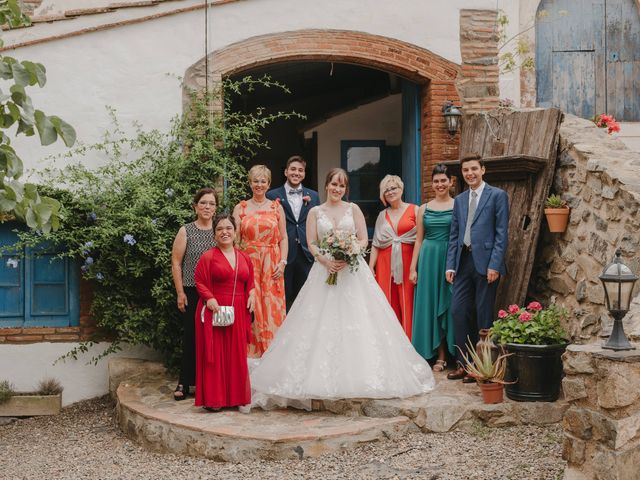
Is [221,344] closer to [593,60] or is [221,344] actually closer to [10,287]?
[10,287]

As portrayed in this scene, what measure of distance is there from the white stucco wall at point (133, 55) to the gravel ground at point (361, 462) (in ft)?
9.88

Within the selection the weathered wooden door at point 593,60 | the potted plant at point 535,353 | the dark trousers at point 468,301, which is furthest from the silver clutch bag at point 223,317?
the weathered wooden door at point 593,60

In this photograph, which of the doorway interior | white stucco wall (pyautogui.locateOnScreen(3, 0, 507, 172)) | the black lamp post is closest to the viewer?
the black lamp post

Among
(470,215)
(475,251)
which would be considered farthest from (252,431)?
(470,215)

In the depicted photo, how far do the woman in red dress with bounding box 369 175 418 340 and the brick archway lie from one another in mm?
1463

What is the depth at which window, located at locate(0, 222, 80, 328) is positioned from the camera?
7797mm

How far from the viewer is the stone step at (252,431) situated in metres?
5.38

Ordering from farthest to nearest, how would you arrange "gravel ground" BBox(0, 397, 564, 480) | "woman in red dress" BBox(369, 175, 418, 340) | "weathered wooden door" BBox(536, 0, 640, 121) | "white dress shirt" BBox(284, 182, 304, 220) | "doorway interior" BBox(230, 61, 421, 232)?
"weathered wooden door" BBox(536, 0, 640, 121) < "doorway interior" BBox(230, 61, 421, 232) < "white dress shirt" BBox(284, 182, 304, 220) < "woman in red dress" BBox(369, 175, 418, 340) < "gravel ground" BBox(0, 397, 564, 480)

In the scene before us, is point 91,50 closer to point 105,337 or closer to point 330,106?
point 105,337

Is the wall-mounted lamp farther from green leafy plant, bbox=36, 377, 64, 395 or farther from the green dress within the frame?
green leafy plant, bbox=36, 377, 64, 395

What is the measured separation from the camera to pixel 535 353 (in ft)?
18.9

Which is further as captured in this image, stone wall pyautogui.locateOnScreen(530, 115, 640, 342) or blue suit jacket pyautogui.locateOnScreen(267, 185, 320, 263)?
blue suit jacket pyautogui.locateOnScreen(267, 185, 320, 263)

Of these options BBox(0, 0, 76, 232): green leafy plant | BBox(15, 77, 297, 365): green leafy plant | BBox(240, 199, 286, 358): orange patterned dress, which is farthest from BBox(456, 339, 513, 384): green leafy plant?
BBox(0, 0, 76, 232): green leafy plant

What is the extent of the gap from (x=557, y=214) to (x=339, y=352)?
2.27m
